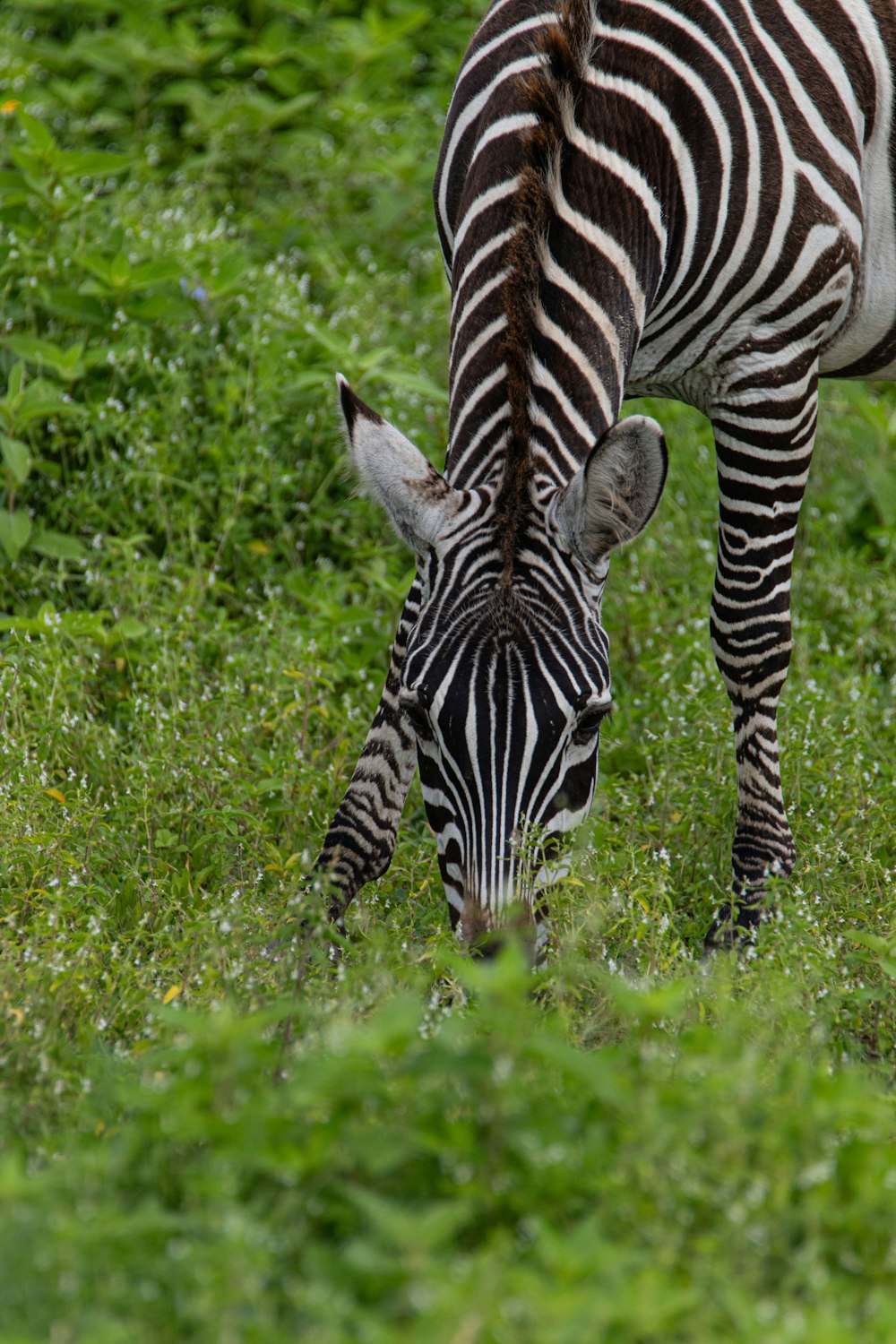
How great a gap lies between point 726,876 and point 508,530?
2.19 m

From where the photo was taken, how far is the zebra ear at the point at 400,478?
14.0 feet

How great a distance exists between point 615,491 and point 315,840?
2211mm

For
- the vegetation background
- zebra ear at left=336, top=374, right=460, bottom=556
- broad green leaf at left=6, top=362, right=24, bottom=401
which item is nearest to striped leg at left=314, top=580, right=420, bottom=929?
the vegetation background

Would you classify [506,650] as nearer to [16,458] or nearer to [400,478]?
[400,478]

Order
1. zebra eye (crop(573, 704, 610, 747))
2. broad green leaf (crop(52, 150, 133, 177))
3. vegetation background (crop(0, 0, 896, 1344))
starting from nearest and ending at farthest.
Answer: vegetation background (crop(0, 0, 896, 1344)), zebra eye (crop(573, 704, 610, 747)), broad green leaf (crop(52, 150, 133, 177))

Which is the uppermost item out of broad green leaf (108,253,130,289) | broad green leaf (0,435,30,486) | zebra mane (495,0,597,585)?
zebra mane (495,0,597,585)

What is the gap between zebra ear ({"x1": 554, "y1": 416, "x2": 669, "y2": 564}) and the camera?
3.97 metres

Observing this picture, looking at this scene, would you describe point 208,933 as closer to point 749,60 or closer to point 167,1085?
point 167,1085

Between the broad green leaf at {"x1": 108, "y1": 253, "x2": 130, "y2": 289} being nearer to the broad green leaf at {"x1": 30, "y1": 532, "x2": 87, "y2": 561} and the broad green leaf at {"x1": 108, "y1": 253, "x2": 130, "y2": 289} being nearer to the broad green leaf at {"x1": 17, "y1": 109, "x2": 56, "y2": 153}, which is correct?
the broad green leaf at {"x1": 17, "y1": 109, "x2": 56, "y2": 153}

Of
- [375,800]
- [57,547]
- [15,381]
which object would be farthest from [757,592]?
[15,381]

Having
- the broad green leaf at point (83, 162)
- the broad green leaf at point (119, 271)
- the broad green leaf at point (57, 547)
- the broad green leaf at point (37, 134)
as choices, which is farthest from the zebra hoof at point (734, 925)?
the broad green leaf at point (37, 134)

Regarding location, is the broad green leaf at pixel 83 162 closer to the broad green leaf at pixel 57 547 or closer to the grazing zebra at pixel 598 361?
the broad green leaf at pixel 57 547

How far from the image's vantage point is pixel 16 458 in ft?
21.1

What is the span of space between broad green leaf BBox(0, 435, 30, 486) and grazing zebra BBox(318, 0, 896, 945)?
216cm
